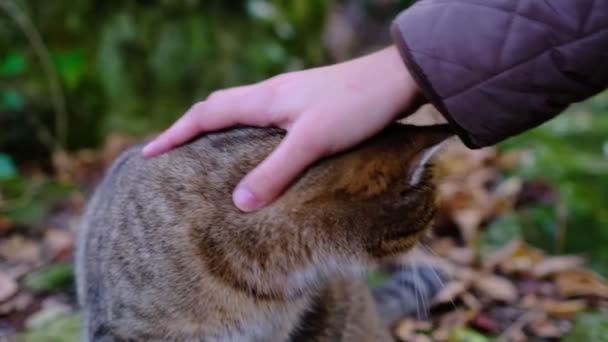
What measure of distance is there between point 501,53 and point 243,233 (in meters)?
0.71

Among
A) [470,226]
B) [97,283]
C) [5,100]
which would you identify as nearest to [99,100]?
[5,100]

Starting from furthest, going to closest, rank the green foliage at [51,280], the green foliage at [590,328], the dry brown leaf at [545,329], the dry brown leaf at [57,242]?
the dry brown leaf at [57,242] → the green foliage at [51,280] → the dry brown leaf at [545,329] → the green foliage at [590,328]

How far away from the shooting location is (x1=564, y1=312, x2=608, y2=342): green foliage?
220 centimetres

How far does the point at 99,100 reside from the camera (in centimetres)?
439

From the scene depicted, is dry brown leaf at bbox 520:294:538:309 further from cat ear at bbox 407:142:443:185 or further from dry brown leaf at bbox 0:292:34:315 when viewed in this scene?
dry brown leaf at bbox 0:292:34:315

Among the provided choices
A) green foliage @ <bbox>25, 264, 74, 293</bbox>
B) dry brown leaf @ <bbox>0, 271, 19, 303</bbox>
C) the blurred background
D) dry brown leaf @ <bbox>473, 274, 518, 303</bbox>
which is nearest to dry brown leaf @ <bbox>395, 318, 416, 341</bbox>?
the blurred background

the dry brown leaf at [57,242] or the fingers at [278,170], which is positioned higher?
the fingers at [278,170]

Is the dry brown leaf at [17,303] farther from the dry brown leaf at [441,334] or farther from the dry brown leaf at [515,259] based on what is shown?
the dry brown leaf at [515,259]

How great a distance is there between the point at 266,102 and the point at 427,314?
1.23m

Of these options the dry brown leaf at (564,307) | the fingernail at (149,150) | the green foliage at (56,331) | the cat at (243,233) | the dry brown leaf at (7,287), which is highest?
the fingernail at (149,150)

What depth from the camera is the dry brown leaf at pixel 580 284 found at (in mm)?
2510

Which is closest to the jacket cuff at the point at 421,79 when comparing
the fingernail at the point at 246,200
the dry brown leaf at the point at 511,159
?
the fingernail at the point at 246,200

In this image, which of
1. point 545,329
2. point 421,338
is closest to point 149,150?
point 421,338

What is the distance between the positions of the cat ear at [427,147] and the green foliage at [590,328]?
1.03 metres
